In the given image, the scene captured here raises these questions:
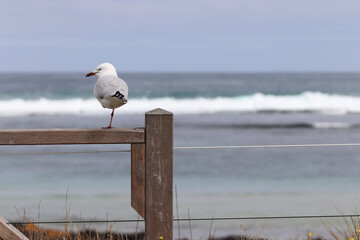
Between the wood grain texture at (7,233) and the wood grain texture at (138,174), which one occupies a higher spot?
the wood grain texture at (138,174)

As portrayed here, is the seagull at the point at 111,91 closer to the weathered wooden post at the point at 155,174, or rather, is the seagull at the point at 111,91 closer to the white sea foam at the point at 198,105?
the weathered wooden post at the point at 155,174

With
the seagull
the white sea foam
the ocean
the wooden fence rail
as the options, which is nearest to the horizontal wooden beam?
the wooden fence rail

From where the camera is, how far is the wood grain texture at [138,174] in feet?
8.19

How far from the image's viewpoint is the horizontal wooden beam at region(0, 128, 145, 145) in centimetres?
242

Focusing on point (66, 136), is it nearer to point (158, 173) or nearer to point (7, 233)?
point (158, 173)

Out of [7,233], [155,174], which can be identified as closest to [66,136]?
[155,174]

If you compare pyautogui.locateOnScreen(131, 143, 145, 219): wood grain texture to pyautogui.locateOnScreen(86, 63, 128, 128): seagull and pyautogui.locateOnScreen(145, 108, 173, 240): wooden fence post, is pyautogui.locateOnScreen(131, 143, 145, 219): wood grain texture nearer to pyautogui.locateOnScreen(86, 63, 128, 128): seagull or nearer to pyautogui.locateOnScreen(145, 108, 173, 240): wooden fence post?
pyautogui.locateOnScreen(145, 108, 173, 240): wooden fence post

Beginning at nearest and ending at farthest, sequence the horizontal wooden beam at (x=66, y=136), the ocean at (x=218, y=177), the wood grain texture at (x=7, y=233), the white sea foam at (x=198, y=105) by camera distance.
A: 1. the horizontal wooden beam at (x=66, y=136)
2. the wood grain texture at (x=7, y=233)
3. the ocean at (x=218, y=177)
4. the white sea foam at (x=198, y=105)

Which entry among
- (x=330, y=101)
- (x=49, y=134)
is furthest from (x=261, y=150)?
(x=330, y=101)

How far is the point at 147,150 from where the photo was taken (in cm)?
246

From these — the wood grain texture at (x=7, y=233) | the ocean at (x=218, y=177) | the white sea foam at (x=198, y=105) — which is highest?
the white sea foam at (x=198, y=105)

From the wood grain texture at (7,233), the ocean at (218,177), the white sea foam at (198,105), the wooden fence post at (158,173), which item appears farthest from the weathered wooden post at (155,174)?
the white sea foam at (198,105)

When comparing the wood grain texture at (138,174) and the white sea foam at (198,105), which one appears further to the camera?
the white sea foam at (198,105)

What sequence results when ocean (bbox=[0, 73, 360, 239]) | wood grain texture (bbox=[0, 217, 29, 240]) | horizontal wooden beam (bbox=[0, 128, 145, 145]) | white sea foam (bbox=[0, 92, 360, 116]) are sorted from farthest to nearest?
white sea foam (bbox=[0, 92, 360, 116]) < ocean (bbox=[0, 73, 360, 239]) < wood grain texture (bbox=[0, 217, 29, 240]) < horizontal wooden beam (bbox=[0, 128, 145, 145])
